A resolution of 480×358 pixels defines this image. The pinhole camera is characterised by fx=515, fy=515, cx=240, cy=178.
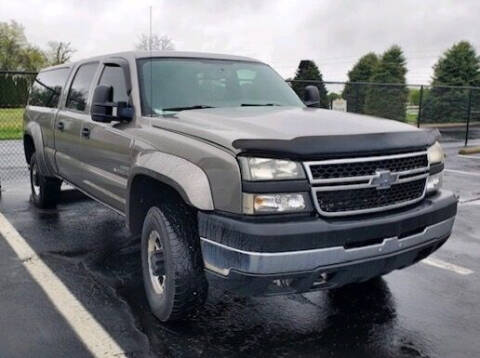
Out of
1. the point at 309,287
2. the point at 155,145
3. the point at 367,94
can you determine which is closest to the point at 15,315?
the point at 155,145

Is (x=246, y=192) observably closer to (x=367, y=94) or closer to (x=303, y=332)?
(x=303, y=332)

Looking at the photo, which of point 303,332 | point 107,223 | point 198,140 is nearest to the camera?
point 198,140

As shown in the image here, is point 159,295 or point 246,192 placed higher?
point 246,192

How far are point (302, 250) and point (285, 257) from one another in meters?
0.10

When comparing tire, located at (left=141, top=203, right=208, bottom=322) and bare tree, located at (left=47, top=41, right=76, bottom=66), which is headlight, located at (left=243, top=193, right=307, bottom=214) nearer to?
tire, located at (left=141, top=203, right=208, bottom=322)

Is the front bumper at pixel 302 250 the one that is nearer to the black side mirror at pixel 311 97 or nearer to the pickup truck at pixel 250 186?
the pickup truck at pixel 250 186

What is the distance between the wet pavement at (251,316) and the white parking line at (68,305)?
0.16 ft

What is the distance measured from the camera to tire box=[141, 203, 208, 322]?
3273 mm

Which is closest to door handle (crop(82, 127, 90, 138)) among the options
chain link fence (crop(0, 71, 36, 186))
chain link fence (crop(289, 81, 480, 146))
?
chain link fence (crop(0, 71, 36, 186))

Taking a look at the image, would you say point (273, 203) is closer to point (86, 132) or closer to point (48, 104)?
point (86, 132)

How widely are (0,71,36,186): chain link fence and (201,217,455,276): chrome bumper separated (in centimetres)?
729

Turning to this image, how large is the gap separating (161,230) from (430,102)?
18.6 meters

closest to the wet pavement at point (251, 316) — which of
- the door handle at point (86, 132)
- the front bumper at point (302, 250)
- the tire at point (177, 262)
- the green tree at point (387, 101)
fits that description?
the tire at point (177, 262)

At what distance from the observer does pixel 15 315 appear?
3699mm
